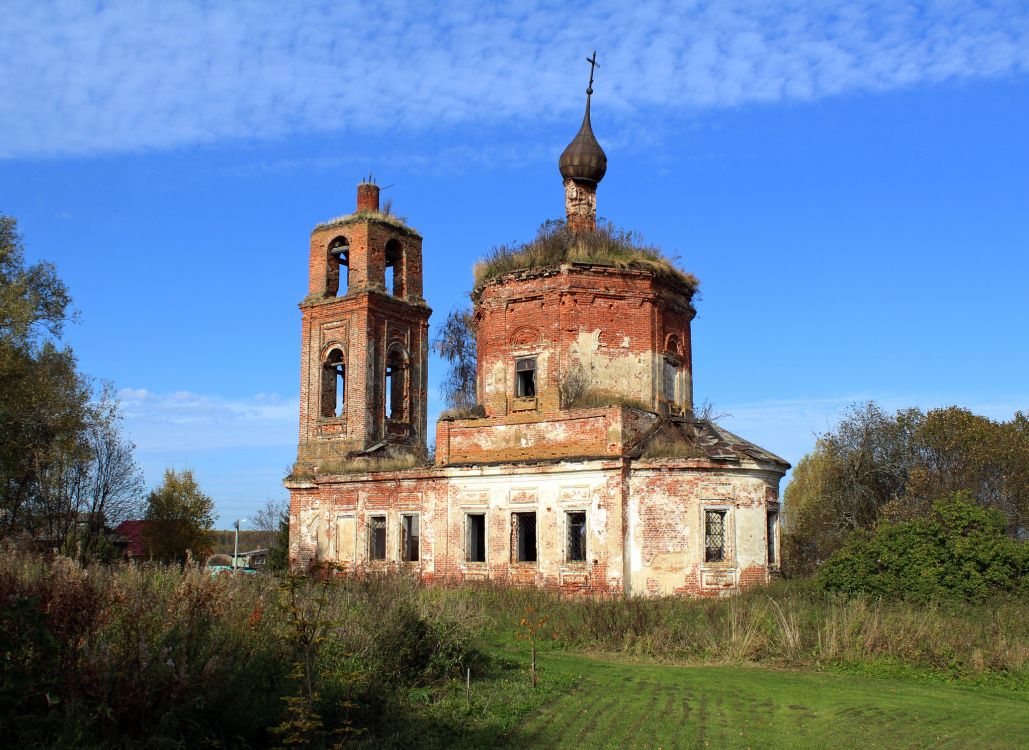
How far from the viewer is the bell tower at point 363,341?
28.2m

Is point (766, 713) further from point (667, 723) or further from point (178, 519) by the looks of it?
point (178, 519)

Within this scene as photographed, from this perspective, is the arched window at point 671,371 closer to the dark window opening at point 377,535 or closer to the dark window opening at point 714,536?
the dark window opening at point 714,536

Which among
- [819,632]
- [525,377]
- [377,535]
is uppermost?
[525,377]

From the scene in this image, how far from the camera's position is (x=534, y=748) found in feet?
27.5

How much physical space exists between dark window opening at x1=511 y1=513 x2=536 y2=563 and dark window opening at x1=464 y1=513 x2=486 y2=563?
3.04 feet

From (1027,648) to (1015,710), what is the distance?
240 centimetres

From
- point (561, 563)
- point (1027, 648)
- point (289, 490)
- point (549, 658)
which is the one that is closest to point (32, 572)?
point (549, 658)

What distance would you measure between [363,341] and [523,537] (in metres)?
9.77

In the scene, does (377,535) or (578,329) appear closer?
(578,329)

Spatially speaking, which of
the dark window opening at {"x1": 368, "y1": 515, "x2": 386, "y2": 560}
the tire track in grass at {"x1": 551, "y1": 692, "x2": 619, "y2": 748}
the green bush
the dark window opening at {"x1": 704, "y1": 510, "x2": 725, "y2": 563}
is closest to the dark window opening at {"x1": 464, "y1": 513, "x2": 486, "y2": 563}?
the dark window opening at {"x1": 368, "y1": 515, "x2": 386, "y2": 560}

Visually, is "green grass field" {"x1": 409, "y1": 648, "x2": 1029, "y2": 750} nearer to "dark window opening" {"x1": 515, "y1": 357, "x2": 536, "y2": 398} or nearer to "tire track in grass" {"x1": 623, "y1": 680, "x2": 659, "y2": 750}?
"tire track in grass" {"x1": 623, "y1": 680, "x2": 659, "y2": 750}

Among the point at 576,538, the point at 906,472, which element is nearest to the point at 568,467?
the point at 576,538

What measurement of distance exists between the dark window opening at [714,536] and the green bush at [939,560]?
2.63 m

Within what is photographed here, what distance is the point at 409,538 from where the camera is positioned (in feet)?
76.0
